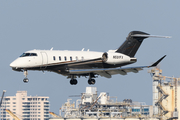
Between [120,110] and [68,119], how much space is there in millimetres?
20779

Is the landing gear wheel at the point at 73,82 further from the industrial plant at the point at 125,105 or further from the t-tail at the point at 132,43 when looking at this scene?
the industrial plant at the point at 125,105

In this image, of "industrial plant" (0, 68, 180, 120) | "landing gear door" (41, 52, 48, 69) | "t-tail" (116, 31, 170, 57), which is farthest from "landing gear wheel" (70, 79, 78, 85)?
"industrial plant" (0, 68, 180, 120)

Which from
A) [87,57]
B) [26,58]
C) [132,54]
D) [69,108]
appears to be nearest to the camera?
[26,58]

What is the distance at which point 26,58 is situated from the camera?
1906 inches

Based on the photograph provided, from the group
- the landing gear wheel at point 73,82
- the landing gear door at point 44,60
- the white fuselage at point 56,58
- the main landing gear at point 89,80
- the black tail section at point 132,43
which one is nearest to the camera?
the white fuselage at point 56,58

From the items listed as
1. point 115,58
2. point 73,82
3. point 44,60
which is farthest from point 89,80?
point 44,60

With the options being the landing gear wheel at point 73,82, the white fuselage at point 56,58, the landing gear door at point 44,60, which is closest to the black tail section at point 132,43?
the white fuselage at point 56,58

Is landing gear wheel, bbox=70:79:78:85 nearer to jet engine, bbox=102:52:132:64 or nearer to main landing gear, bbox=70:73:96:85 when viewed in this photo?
main landing gear, bbox=70:73:96:85

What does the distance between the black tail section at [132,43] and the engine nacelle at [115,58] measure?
1.02 m

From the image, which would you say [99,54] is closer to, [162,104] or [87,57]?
[87,57]

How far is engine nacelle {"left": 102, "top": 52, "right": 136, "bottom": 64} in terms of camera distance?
5294cm

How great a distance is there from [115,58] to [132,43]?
4.11 m

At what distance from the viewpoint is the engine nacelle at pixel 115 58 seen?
5294 centimetres

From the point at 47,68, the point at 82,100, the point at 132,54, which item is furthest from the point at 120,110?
the point at 47,68
